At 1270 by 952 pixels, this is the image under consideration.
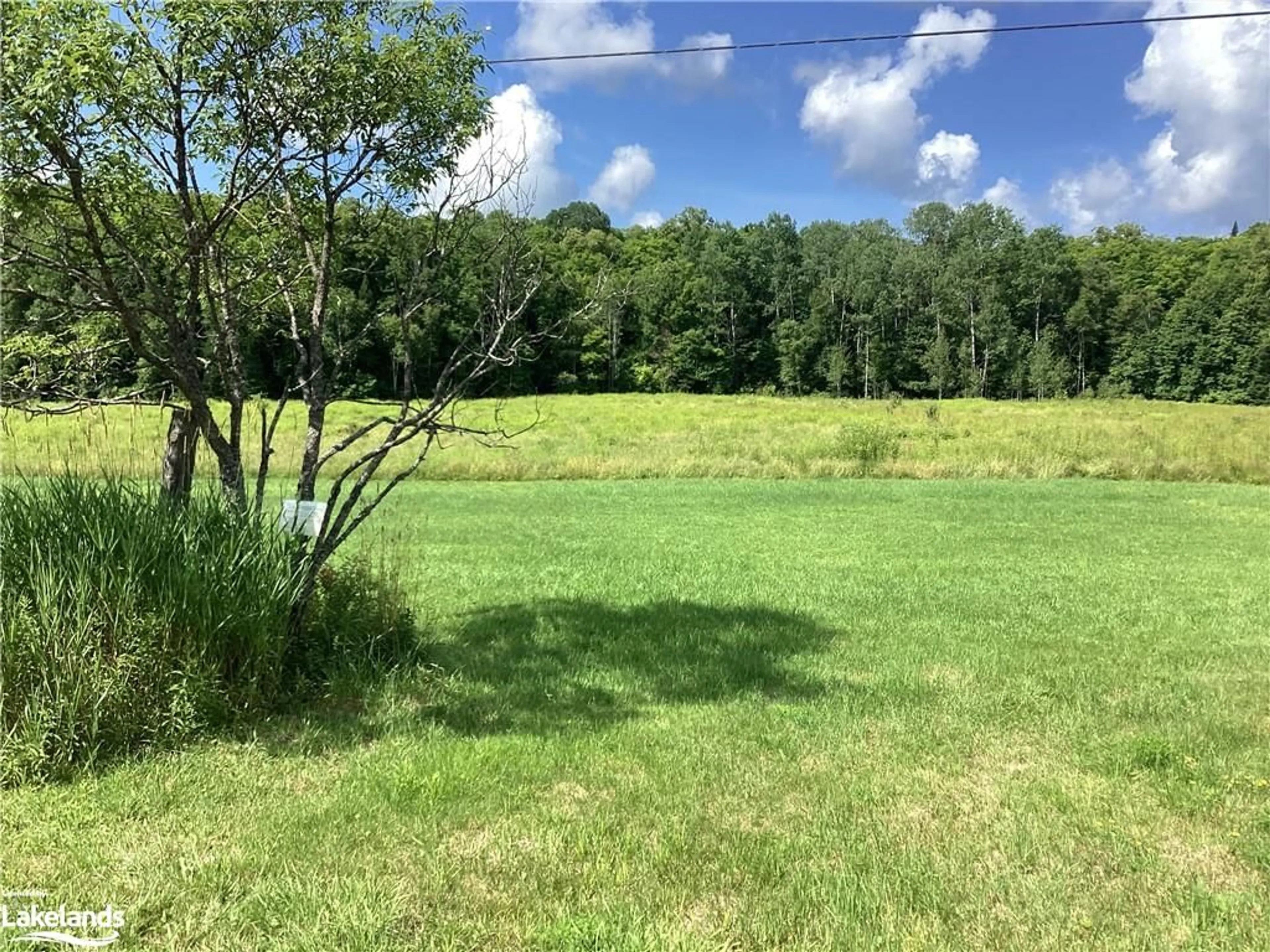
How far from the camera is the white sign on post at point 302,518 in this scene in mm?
4715

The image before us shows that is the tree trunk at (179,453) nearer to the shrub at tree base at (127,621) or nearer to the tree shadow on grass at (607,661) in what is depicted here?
the shrub at tree base at (127,621)

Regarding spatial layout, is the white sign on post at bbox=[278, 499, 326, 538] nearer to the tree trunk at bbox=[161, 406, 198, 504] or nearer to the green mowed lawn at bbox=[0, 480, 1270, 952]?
the tree trunk at bbox=[161, 406, 198, 504]

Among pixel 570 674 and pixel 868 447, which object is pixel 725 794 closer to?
pixel 570 674

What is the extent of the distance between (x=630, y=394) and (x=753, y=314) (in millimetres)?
29837

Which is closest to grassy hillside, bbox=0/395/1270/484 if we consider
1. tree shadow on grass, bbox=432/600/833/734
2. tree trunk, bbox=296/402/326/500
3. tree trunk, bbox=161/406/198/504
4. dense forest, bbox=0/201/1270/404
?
tree shadow on grass, bbox=432/600/833/734

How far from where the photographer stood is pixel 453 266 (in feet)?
17.6

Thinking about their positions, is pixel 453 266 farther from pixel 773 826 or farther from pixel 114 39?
pixel 773 826

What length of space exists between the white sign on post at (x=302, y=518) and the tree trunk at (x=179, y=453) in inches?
20.3

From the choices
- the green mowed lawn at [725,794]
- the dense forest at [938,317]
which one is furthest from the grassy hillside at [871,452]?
the dense forest at [938,317]

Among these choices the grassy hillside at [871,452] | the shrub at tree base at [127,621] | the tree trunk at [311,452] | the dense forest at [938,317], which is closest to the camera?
the shrub at tree base at [127,621]

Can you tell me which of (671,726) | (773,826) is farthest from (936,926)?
(671,726)

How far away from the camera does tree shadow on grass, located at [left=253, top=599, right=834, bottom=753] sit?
4.26m

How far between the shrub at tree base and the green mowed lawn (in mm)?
229

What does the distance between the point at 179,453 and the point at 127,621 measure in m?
1.28
